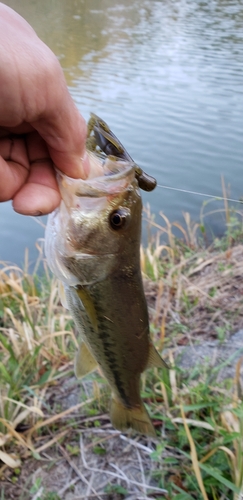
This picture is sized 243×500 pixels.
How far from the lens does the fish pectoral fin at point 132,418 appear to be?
79.0 inches

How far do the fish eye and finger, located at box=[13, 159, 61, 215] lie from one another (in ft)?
0.68

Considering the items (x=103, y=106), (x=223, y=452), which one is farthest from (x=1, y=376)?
(x=103, y=106)

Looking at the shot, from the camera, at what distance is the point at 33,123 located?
153cm

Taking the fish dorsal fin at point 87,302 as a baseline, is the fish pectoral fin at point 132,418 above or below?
below

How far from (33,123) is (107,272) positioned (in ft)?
1.96

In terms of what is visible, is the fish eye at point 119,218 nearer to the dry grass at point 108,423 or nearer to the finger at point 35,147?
the finger at point 35,147

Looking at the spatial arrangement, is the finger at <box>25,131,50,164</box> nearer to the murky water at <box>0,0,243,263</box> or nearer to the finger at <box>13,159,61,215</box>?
the finger at <box>13,159,61,215</box>

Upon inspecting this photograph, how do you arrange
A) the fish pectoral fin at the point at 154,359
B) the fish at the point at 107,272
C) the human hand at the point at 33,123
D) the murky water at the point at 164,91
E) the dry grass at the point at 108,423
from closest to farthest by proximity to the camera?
the human hand at the point at 33,123
the fish at the point at 107,272
the fish pectoral fin at the point at 154,359
the dry grass at the point at 108,423
the murky water at the point at 164,91

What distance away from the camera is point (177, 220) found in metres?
6.14

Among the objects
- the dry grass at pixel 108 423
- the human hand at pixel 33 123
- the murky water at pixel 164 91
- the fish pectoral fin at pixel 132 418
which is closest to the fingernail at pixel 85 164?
the human hand at pixel 33 123

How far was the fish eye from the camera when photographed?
1581 millimetres

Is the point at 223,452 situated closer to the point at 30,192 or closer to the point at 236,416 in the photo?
the point at 236,416

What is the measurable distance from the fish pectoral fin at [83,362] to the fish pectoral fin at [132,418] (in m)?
0.19

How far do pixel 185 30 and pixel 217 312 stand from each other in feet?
53.0
